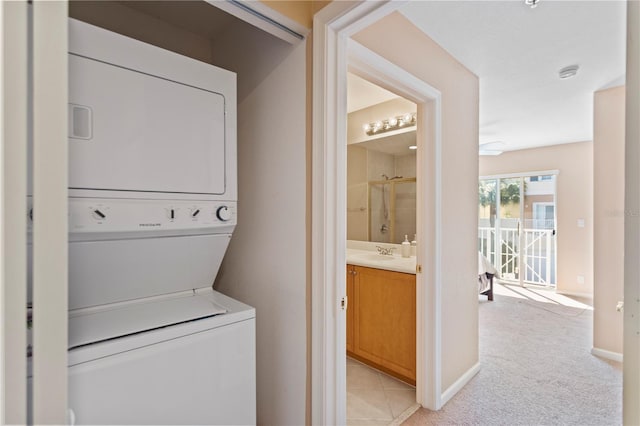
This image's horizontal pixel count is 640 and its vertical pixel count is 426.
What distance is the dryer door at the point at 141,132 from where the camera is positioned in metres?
0.95

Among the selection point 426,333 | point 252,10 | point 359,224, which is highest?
point 252,10

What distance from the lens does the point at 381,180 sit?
132 inches

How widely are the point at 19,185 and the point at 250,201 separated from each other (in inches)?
43.0

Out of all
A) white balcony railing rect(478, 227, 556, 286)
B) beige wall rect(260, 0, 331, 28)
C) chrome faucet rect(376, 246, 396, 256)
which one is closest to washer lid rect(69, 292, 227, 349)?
beige wall rect(260, 0, 331, 28)

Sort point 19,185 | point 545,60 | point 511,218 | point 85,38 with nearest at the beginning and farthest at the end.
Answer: point 19,185 < point 85,38 < point 545,60 < point 511,218

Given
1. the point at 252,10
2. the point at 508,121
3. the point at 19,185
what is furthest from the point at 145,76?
the point at 508,121

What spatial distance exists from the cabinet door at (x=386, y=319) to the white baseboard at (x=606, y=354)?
1.86 metres

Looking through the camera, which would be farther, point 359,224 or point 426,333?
point 359,224

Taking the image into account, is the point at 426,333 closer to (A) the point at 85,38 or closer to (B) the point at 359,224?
(B) the point at 359,224

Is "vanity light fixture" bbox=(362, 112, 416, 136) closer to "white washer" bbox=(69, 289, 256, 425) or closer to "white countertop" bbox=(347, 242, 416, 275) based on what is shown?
"white countertop" bbox=(347, 242, 416, 275)

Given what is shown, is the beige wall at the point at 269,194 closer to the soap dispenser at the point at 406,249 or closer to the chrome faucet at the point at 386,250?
the soap dispenser at the point at 406,249

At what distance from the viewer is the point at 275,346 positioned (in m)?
1.45

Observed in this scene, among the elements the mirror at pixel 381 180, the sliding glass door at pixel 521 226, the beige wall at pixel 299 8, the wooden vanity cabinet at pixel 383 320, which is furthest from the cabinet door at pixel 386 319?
the sliding glass door at pixel 521 226

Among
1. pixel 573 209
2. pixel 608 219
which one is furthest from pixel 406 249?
pixel 573 209
